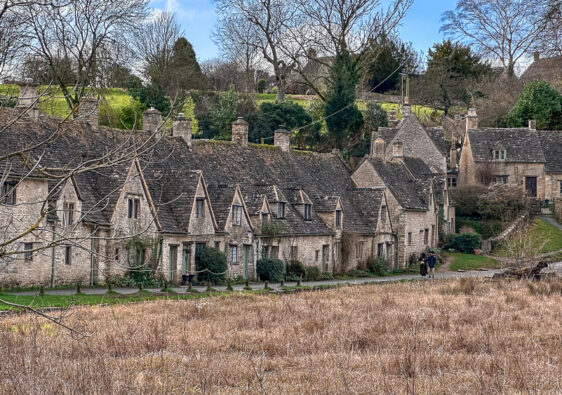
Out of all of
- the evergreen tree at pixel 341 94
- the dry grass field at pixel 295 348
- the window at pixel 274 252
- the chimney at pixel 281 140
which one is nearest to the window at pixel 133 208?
the dry grass field at pixel 295 348

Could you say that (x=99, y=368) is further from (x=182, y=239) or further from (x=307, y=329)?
(x=182, y=239)

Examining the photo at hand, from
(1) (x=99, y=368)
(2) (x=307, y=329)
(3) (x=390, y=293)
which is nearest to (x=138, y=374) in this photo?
(1) (x=99, y=368)

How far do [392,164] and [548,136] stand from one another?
2079 cm

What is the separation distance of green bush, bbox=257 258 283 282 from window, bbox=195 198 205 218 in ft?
16.1

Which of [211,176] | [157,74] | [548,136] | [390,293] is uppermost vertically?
[157,74]

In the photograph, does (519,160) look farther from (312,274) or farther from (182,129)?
(182,129)

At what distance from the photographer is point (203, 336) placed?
2239 cm

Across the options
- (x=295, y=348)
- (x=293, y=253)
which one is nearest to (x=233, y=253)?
(x=293, y=253)

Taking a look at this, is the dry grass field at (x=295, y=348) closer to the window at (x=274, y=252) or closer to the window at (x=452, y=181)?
the window at (x=274, y=252)

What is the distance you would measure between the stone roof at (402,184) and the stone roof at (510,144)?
45.8 feet

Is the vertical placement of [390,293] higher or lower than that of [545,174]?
lower

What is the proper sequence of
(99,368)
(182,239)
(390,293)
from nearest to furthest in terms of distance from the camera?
(99,368)
(390,293)
(182,239)

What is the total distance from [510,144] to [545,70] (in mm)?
26881

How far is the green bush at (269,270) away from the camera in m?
46.5
